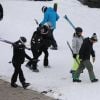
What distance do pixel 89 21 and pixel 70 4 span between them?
151 inches

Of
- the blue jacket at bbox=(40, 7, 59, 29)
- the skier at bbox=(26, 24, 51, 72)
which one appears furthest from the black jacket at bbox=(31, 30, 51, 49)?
the blue jacket at bbox=(40, 7, 59, 29)

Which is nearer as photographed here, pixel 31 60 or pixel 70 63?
pixel 31 60

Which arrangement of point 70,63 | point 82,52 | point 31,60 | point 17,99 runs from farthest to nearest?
point 70,63 → point 31,60 → point 82,52 → point 17,99

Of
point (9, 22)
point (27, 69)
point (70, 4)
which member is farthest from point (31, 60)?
point (70, 4)

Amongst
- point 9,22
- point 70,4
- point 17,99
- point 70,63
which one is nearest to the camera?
point 17,99

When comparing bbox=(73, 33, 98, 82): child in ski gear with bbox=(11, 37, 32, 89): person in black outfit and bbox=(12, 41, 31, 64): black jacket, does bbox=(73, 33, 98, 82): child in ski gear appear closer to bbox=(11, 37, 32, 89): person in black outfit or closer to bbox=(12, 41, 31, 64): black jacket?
bbox=(11, 37, 32, 89): person in black outfit

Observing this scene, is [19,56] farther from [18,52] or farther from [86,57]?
[86,57]

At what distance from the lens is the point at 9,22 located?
2331 centimetres

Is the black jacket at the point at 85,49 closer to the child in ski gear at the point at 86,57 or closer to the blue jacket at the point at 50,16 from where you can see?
the child in ski gear at the point at 86,57

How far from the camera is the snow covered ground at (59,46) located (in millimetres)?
14383

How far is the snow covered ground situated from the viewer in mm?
14383

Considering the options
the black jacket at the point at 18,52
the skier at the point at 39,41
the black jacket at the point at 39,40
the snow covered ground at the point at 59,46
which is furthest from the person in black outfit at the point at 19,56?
the black jacket at the point at 39,40

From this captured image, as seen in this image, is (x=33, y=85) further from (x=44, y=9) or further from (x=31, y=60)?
(x=44, y=9)

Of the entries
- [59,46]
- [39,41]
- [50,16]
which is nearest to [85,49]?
[39,41]
